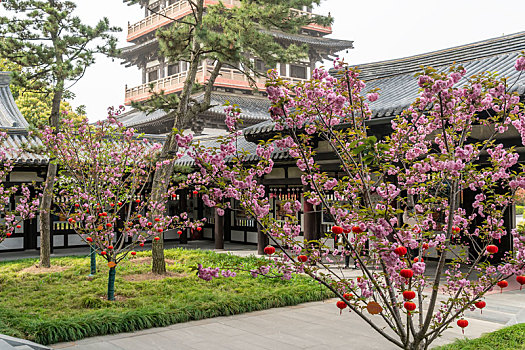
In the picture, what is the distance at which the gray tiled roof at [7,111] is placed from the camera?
797 inches

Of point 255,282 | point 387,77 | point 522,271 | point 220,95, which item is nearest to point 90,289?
point 255,282

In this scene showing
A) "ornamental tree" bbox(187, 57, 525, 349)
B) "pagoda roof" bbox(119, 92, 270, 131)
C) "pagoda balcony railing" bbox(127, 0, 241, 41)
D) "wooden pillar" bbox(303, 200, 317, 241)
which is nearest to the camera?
"ornamental tree" bbox(187, 57, 525, 349)

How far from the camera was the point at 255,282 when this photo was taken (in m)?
10.7

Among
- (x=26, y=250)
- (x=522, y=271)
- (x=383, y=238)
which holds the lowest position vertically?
(x=26, y=250)

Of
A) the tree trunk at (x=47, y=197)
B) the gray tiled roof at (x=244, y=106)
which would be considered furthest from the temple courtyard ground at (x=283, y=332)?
the gray tiled roof at (x=244, y=106)

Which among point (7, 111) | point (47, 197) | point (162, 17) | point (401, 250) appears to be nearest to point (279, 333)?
point (401, 250)

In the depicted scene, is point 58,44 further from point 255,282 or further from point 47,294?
point 255,282

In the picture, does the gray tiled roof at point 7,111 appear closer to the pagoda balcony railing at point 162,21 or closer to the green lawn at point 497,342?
the pagoda balcony railing at point 162,21

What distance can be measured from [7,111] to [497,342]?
68.3 ft

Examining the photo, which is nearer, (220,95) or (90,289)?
(90,289)

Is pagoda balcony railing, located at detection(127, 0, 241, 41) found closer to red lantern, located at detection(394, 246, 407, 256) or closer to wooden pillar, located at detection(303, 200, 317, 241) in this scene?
wooden pillar, located at detection(303, 200, 317, 241)

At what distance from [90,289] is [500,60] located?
36.0ft

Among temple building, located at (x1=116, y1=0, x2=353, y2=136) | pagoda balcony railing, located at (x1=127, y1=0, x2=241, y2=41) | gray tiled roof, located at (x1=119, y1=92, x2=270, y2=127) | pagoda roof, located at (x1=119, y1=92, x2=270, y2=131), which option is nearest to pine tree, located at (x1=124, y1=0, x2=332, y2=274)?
temple building, located at (x1=116, y1=0, x2=353, y2=136)

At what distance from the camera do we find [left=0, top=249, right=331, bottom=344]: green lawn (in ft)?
23.1
